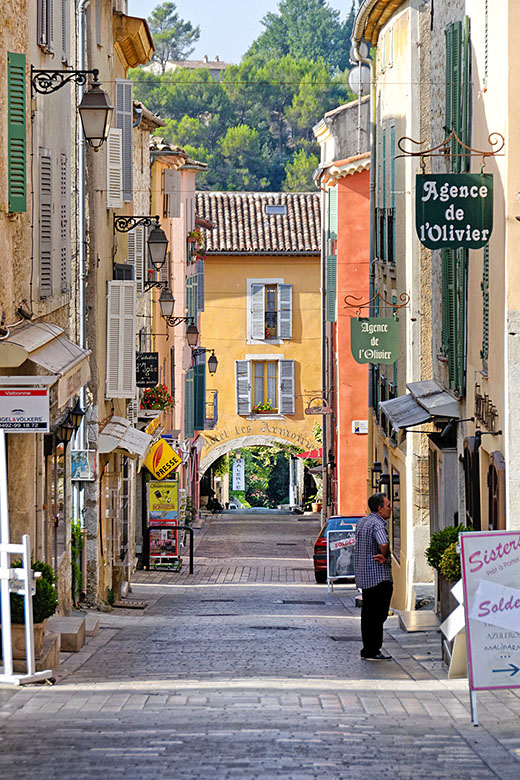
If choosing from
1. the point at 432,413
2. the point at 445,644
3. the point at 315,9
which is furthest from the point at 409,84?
the point at 315,9

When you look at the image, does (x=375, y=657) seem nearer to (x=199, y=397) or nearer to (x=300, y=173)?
(x=199, y=397)

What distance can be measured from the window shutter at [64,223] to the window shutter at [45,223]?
858 millimetres

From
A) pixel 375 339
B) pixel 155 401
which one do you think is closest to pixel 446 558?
pixel 375 339

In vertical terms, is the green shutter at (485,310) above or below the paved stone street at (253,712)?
above

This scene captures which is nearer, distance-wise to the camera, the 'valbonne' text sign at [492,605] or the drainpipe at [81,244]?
the 'valbonne' text sign at [492,605]

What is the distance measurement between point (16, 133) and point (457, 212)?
12.6ft

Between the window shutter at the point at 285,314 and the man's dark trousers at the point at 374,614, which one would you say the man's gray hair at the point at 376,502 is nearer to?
the man's dark trousers at the point at 374,614

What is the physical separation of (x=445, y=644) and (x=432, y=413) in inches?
180

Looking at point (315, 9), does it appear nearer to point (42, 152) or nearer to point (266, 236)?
point (266, 236)

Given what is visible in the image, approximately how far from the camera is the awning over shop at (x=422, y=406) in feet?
51.3

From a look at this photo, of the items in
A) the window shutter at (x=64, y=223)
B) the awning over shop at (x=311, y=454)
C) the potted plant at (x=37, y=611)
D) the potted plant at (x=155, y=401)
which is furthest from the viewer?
the awning over shop at (x=311, y=454)

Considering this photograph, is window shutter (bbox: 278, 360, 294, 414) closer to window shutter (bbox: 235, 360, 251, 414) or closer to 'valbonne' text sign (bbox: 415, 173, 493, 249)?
window shutter (bbox: 235, 360, 251, 414)

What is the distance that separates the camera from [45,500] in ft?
48.9

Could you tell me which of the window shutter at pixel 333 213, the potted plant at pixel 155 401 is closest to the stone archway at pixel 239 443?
the window shutter at pixel 333 213
